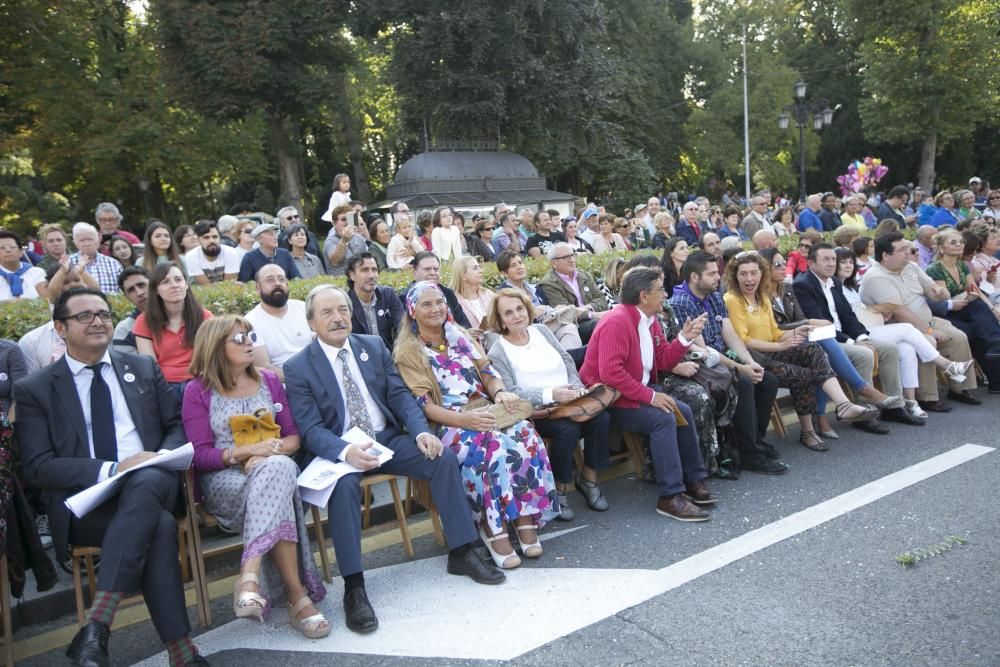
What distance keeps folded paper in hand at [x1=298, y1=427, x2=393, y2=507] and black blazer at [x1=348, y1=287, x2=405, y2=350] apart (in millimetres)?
2201

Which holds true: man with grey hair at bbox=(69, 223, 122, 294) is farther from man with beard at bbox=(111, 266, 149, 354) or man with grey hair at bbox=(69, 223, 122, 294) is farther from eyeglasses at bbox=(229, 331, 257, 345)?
eyeglasses at bbox=(229, 331, 257, 345)

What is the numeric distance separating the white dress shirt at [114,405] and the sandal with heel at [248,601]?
3.37 feet

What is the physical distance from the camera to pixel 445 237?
1079 centimetres

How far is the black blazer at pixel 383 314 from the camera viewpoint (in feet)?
20.8

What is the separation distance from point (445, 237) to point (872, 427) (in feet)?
20.7

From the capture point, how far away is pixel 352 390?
4.52 meters

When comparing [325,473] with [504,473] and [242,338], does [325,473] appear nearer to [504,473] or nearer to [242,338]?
[242,338]

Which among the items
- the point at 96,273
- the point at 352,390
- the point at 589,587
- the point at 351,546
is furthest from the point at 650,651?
the point at 96,273

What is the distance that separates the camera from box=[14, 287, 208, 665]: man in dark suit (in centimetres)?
339

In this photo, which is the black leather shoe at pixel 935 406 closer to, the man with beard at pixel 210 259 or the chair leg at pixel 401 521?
the chair leg at pixel 401 521

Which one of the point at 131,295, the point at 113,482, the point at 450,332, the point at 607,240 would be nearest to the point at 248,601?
the point at 113,482

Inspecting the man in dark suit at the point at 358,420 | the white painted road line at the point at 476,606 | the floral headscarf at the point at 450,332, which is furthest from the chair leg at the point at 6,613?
the floral headscarf at the point at 450,332

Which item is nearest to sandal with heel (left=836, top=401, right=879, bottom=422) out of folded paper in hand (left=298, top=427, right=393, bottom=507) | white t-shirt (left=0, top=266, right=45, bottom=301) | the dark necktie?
folded paper in hand (left=298, top=427, right=393, bottom=507)

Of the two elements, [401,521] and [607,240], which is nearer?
[401,521]
